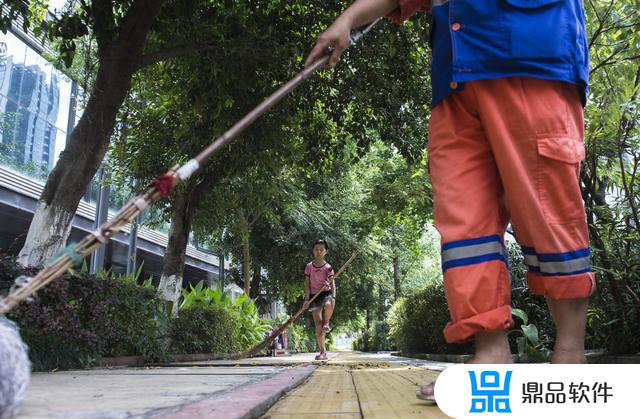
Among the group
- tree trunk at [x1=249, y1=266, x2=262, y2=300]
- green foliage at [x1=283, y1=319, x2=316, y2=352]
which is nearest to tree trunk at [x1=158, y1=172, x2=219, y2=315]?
tree trunk at [x1=249, y1=266, x2=262, y2=300]

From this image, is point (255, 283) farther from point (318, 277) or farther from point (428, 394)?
point (428, 394)

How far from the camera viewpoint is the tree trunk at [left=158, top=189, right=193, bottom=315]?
28.5 feet

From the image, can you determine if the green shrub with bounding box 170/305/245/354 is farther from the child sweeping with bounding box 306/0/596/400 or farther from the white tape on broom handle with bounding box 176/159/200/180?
the white tape on broom handle with bounding box 176/159/200/180

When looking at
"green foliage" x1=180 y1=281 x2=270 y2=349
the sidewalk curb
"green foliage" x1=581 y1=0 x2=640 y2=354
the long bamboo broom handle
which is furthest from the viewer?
"green foliage" x1=180 y1=281 x2=270 y2=349

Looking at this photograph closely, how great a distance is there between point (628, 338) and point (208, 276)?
72.2ft

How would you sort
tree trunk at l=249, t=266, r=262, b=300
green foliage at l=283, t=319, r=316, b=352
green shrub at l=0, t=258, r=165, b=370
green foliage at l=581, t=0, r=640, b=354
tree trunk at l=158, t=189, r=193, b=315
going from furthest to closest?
green foliage at l=283, t=319, r=316, b=352
tree trunk at l=249, t=266, r=262, b=300
tree trunk at l=158, t=189, r=193, b=315
green shrub at l=0, t=258, r=165, b=370
green foliage at l=581, t=0, r=640, b=354

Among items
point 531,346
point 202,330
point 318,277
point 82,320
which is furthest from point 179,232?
point 531,346

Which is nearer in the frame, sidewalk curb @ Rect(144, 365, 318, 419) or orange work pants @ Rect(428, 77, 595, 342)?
sidewalk curb @ Rect(144, 365, 318, 419)

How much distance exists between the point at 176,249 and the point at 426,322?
14.3ft

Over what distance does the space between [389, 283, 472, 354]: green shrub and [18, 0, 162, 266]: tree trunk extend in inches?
206

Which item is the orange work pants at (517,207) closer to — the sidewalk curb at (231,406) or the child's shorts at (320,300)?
the sidewalk curb at (231,406)

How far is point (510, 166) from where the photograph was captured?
2.03 metres

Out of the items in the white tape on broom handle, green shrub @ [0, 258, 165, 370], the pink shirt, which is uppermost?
the pink shirt

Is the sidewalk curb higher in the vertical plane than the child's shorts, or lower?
lower
